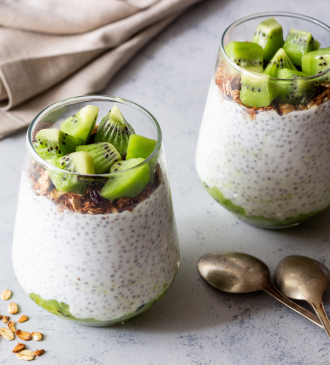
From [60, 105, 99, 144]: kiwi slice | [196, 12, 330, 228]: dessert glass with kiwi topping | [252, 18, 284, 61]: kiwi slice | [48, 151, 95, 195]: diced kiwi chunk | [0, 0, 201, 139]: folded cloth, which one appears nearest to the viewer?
[48, 151, 95, 195]: diced kiwi chunk

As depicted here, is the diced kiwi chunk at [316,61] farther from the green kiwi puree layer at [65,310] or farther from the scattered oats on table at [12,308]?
the scattered oats on table at [12,308]

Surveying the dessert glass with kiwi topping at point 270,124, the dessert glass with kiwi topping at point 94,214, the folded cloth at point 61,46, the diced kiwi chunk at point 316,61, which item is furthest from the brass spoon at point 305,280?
the folded cloth at point 61,46

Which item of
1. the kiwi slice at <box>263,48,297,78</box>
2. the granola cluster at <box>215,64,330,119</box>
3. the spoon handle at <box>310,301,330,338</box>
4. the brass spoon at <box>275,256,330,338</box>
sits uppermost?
the kiwi slice at <box>263,48,297,78</box>

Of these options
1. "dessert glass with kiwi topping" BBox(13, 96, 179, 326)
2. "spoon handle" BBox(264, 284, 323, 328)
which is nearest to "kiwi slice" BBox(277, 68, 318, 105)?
"dessert glass with kiwi topping" BBox(13, 96, 179, 326)

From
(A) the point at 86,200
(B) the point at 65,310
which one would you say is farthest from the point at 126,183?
(B) the point at 65,310

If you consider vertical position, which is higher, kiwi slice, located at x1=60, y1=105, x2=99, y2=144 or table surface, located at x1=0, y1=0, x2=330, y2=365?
kiwi slice, located at x1=60, y1=105, x2=99, y2=144

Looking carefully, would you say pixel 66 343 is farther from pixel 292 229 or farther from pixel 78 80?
pixel 78 80

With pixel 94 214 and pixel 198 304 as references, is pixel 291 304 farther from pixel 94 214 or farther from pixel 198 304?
pixel 94 214

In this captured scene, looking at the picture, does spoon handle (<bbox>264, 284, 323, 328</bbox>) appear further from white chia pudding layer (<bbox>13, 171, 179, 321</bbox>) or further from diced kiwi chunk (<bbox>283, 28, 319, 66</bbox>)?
diced kiwi chunk (<bbox>283, 28, 319, 66</bbox>)
